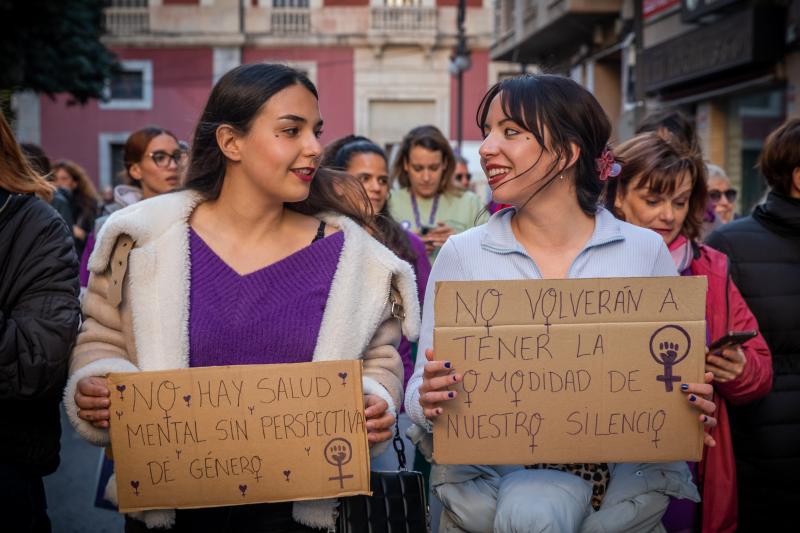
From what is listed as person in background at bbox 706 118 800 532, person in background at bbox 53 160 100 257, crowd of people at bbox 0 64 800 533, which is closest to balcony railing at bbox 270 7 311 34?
person in background at bbox 53 160 100 257

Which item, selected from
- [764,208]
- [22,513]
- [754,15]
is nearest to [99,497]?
[22,513]

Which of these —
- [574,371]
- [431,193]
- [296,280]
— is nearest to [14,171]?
[296,280]

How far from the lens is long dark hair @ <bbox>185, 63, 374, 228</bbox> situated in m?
2.93

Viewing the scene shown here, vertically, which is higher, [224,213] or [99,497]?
[224,213]

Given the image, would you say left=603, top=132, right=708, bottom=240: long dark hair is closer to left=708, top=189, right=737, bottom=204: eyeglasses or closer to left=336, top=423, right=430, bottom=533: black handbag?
left=336, top=423, right=430, bottom=533: black handbag

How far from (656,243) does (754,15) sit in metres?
9.75

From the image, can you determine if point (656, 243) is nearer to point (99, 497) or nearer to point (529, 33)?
point (99, 497)

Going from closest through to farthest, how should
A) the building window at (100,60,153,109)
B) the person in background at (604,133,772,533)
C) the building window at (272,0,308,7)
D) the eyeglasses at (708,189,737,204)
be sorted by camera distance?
the person in background at (604,133,772,533) < the eyeglasses at (708,189,737,204) < the building window at (100,60,153,109) < the building window at (272,0,308,7)

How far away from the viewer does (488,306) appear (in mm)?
2672

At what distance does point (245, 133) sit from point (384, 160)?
8.99ft

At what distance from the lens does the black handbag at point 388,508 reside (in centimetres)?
284

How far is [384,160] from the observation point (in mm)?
5656

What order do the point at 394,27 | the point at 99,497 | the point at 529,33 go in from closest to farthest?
the point at 99,497 → the point at 529,33 → the point at 394,27

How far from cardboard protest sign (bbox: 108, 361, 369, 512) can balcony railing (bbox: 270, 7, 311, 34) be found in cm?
3329
